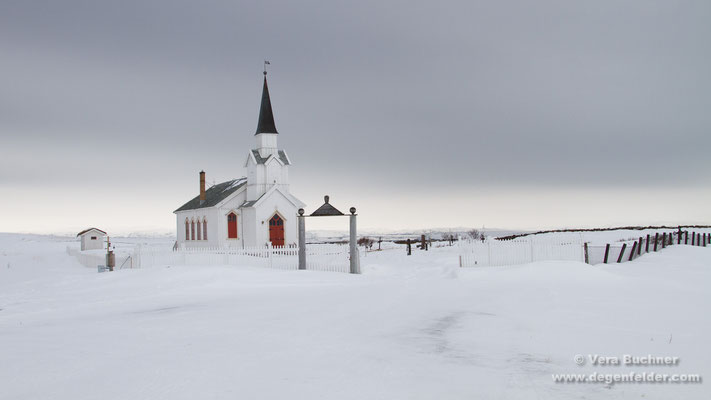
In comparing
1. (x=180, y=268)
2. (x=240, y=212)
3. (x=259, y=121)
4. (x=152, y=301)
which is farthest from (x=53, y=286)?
(x=259, y=121)

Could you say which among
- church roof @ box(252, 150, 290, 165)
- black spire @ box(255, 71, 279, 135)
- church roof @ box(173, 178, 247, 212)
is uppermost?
black spire @ box(255, 71, 279, 135)

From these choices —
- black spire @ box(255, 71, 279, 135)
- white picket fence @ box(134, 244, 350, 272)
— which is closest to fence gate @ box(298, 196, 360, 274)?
white picket fence @ box(134, 244, 350, 272)

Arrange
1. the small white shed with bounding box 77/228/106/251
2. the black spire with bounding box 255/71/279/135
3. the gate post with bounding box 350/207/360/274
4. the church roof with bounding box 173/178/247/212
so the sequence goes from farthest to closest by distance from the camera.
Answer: the small white shed with bounding box 77/228/106/251 < the black spire with bounding box 255/71/279/135 < the church roof with bounding box 173/178/247/212 < the gate post with bounding box 350/207/360/274

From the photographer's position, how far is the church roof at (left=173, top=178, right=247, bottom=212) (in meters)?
36.8

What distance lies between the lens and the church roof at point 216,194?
3678 centimetres

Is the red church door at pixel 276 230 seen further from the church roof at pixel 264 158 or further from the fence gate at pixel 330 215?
the fence gate at pixel 330 215

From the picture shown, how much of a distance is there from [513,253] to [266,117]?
1979cm

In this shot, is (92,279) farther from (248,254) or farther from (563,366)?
(563,366)

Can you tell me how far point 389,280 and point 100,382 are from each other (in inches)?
581

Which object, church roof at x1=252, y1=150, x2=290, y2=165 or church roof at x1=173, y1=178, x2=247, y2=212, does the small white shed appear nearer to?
church roof at x1=173, y1=178, x2=247, y2=212

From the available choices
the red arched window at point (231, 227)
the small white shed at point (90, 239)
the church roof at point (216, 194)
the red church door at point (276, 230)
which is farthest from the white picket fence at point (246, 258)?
the small white shed at point (90, 239)

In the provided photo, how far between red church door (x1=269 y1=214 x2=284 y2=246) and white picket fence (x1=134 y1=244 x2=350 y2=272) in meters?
10.2

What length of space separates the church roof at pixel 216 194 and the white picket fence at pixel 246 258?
1104 cm

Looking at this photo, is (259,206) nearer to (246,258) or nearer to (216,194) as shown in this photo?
(216,194)
